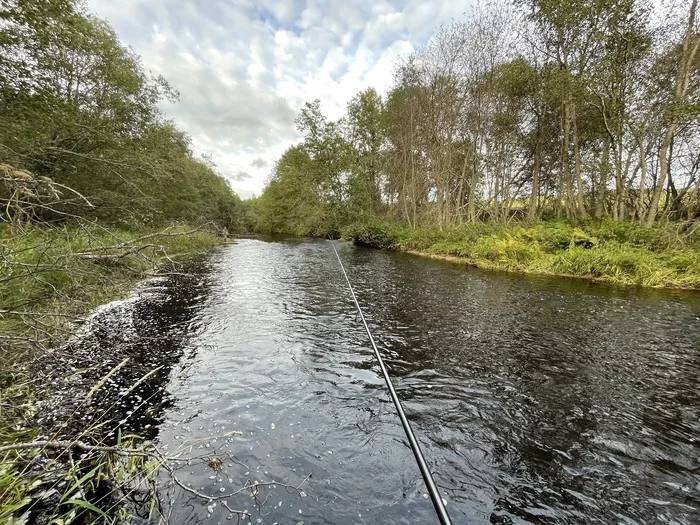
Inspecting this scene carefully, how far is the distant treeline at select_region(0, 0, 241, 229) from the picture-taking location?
5.27 metres

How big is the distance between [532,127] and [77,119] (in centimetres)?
2318

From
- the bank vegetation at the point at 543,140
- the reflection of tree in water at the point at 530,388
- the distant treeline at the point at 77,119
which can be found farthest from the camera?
the bank vegetation at the point at 543,140

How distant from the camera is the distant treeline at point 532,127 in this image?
40.6 ft

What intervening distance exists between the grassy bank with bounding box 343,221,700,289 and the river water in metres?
3.29

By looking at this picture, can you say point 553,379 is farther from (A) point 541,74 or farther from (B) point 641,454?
(A) point 541,74

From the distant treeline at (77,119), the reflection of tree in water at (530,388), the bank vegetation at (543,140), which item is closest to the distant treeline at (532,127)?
the bank vegetation at (543,140)

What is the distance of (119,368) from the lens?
4199 mm

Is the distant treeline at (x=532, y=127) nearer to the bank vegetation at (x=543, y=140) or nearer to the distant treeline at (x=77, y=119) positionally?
the bank vegetation at (x=543, y=140)

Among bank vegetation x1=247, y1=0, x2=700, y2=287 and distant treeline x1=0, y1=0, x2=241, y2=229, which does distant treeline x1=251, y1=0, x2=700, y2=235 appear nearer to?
bank vegetation x1=247, y1=0, x2=700, y2=287

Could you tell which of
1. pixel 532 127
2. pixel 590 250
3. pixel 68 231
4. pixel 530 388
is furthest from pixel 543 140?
pixel 68 231

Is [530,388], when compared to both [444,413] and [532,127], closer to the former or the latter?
[444,413]

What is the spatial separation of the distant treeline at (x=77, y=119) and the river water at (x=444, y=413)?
2.26 meters

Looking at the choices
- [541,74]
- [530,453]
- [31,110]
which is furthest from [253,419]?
[541,74]

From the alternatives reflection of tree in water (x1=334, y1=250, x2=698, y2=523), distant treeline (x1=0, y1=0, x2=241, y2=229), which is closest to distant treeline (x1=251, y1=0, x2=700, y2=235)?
reflection of tree in water (x1=334, y1=250, x2=698, y2=523)
